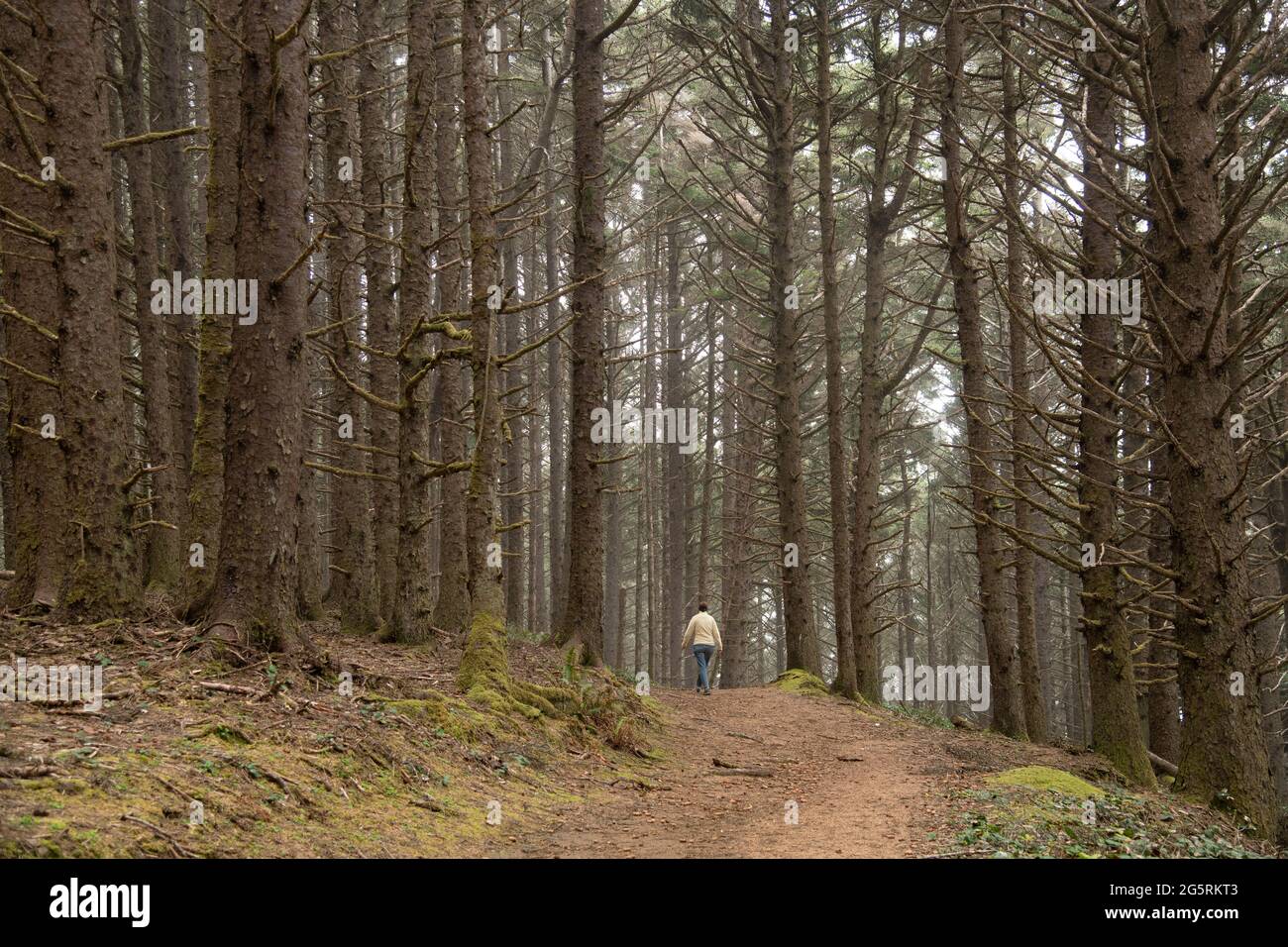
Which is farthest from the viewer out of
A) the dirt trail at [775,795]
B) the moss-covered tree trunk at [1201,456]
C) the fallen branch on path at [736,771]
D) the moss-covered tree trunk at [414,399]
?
the moss-covered tree trunk at [414,399]

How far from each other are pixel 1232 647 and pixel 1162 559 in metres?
8.99

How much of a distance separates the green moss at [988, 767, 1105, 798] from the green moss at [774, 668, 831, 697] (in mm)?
8736

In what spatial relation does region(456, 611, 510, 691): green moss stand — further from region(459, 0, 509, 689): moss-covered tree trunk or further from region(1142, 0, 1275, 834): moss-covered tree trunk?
region(1142, 0, 1275, 834): moss-covered tree trunk

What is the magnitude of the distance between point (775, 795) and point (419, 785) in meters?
3.52

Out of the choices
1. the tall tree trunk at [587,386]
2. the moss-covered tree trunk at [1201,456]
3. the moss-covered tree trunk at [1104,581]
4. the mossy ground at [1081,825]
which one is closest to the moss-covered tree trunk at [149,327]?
the tall tree trunk at [587,386]

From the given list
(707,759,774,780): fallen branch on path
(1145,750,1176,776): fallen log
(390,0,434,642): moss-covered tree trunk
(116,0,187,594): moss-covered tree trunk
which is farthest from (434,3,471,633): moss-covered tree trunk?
(1145,750,1176,776): fallen log

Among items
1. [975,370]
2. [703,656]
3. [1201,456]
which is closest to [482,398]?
[1201,456]

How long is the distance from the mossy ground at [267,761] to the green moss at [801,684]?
8.13 metres

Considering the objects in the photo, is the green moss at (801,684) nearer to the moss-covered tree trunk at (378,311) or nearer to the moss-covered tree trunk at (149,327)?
the moss-covered tree trunk at (378,311)

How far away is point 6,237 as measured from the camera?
32.2 ft

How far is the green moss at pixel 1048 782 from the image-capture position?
23.8ft

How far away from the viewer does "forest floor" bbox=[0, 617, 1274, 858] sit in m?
4.48

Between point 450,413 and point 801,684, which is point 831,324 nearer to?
point 801,684

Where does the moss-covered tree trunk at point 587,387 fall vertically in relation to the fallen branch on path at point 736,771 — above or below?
above
